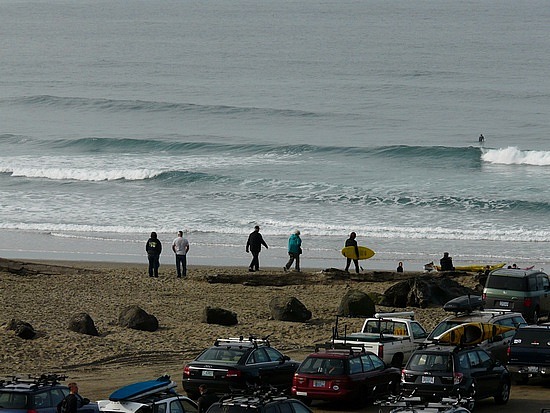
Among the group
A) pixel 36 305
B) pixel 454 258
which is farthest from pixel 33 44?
pixel 36 305

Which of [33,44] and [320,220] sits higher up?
[33,44]

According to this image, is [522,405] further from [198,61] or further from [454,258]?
[198,61]

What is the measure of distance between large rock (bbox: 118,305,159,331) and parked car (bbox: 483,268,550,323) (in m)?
8.43

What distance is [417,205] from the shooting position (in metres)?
55.3

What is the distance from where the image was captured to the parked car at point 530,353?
2233cm

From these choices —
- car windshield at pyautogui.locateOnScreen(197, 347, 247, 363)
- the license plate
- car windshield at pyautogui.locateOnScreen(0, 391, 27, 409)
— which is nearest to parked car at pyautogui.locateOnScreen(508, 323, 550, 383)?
the license plate

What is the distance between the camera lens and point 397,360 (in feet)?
Result: 76.5

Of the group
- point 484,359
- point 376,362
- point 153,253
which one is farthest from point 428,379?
point 153,253

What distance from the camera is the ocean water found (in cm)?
4847

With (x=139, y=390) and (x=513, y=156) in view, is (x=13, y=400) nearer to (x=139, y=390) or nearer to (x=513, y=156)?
(x=139, y=390)

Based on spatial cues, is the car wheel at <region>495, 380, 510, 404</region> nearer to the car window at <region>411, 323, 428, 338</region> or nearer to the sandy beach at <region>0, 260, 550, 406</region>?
the sandy beach at <region>0, 260, 550, 406</region>

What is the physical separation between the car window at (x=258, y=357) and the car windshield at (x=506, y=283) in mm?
9950

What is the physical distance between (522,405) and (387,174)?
Answer: 4390cm

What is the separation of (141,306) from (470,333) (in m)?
9.52
